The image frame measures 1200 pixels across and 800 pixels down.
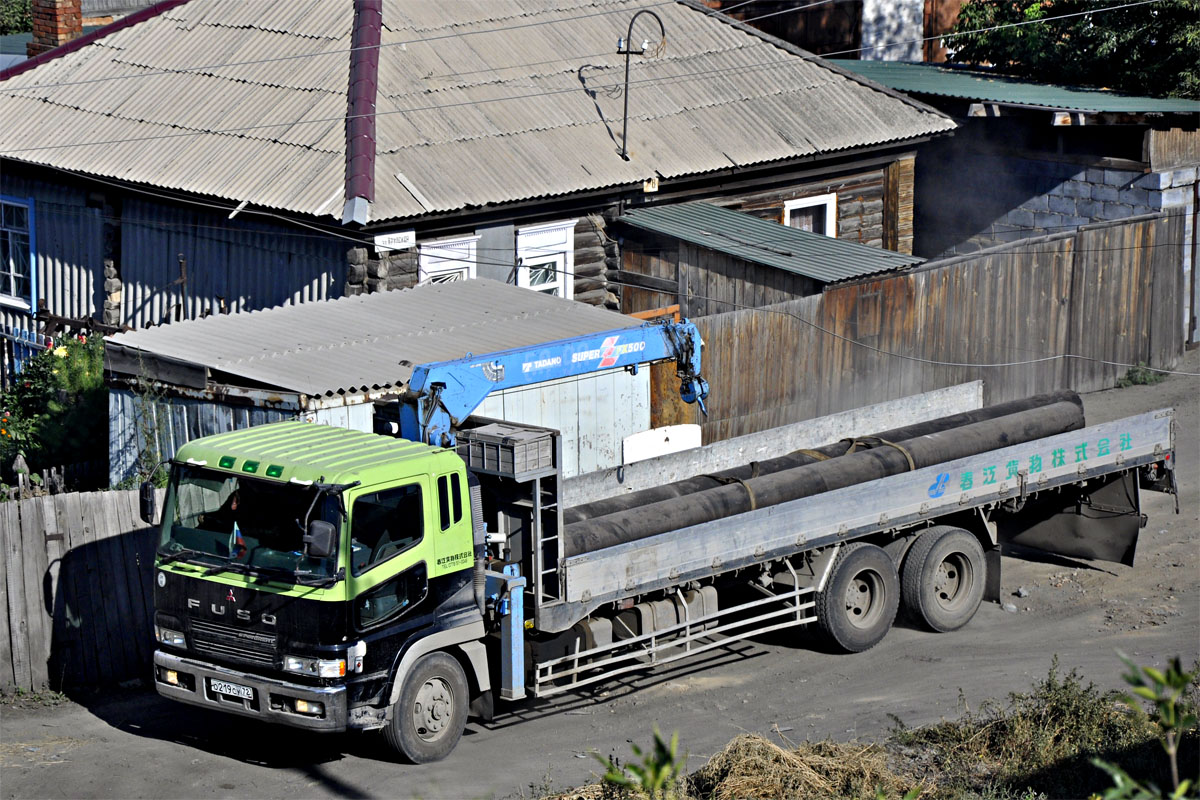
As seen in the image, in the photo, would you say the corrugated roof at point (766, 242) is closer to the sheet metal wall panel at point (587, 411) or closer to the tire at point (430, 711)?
the sheet metal wall panel at point (587, 411)

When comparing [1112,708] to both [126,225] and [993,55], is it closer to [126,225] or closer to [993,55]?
[126,225]

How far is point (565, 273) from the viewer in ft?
68.5

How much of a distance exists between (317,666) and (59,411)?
27.7 ft

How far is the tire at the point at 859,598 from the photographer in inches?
518

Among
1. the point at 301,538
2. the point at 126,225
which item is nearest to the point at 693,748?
the point at 301,538

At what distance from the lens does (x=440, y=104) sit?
20016 mm

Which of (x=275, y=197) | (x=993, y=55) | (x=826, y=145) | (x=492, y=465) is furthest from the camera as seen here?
(x=993, y=55)

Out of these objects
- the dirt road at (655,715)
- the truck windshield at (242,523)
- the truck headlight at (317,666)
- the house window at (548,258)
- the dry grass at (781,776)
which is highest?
the house window at (548,258)

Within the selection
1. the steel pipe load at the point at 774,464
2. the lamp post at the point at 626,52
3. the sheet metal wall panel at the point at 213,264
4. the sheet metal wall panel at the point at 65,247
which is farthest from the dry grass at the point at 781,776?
the sheet metal wall panel at the point at 65,247

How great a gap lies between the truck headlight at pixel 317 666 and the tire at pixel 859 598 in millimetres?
4730

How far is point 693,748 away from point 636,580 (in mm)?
Answer: 1374

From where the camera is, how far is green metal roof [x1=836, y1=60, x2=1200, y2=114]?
22.8 metres

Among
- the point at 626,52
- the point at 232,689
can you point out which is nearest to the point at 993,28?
the point at 626,52

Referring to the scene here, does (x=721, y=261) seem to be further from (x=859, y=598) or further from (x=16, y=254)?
(x=16, y=254)
